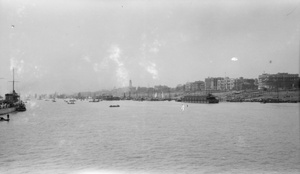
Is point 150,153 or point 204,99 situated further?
point 204,99

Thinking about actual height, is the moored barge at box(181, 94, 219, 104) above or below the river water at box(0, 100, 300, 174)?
above

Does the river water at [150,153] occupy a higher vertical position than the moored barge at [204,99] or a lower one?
lower

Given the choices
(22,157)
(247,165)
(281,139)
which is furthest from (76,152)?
(281,139)

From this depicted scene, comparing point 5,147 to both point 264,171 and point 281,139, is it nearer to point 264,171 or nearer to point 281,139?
point 264,171

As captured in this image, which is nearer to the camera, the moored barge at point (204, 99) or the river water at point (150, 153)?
the river water at point (150, 153)

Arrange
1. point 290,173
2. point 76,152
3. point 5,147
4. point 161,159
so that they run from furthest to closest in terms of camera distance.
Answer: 1. point 5,147
2. point 76,152
3. point 161,159
4. point 290,173

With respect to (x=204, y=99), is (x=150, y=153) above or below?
below

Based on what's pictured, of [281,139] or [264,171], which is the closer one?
[264,171]

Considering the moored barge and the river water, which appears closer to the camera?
the river water

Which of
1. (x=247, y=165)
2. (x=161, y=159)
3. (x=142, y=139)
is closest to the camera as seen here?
(x=247, y=165)
